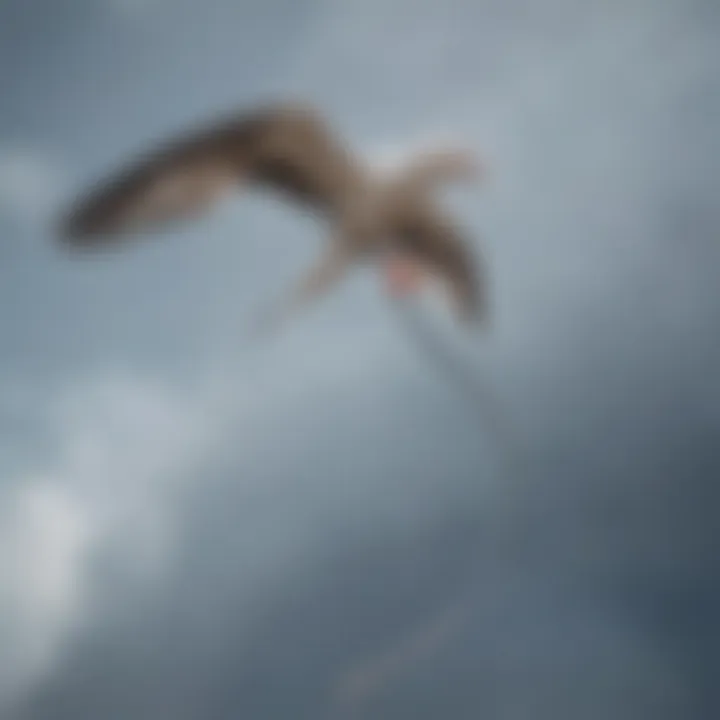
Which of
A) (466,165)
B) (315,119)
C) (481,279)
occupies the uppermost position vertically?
(315,119)

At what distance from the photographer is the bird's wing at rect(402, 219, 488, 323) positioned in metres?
3.15

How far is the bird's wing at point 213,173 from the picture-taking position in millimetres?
3035

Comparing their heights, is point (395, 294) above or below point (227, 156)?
below

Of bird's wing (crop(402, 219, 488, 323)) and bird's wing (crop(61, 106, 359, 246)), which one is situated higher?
bird's wing (crop(61, 106, 359, 246))

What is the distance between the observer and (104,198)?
3047mm

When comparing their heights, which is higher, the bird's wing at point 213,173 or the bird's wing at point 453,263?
the bird's wing at point 213,173

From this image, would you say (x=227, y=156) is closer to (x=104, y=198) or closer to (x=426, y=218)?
(x=104, y=198)

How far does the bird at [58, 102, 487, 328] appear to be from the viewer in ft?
9.97

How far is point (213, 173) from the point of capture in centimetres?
305

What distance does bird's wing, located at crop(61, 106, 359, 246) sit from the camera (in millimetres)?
3035

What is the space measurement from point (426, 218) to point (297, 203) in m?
0.35

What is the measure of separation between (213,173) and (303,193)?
240 millimetres

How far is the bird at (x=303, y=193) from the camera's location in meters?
3.04

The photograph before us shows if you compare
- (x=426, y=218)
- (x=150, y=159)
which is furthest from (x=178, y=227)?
(x=426, y=218)
